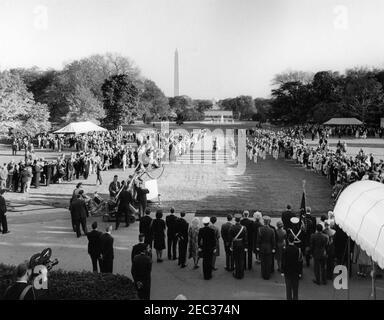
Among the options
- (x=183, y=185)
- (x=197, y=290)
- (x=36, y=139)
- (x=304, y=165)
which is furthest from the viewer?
(x=36, y=139)

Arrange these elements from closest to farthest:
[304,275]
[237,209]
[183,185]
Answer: [304,275]
[237,209]
[183,185]

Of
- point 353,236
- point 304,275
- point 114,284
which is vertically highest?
point 353,236

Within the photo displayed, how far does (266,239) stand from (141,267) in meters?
3.10

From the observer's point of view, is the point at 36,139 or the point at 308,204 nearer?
the point at 308,204

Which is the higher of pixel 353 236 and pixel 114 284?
pixel 353 236

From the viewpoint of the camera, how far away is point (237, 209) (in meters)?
15.9

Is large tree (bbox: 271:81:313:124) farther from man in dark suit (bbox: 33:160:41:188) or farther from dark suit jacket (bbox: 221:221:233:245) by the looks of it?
dark suit jacket (bbox: 221:221:233:245)

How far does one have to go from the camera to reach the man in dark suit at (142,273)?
25.3 ft

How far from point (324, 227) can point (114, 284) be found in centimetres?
541

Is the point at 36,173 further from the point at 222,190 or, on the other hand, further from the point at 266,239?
the point at 266,239

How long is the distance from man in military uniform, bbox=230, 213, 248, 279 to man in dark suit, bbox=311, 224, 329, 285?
5.03 ft

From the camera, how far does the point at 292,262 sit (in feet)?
26.0

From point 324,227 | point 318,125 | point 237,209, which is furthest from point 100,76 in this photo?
point 324,227
